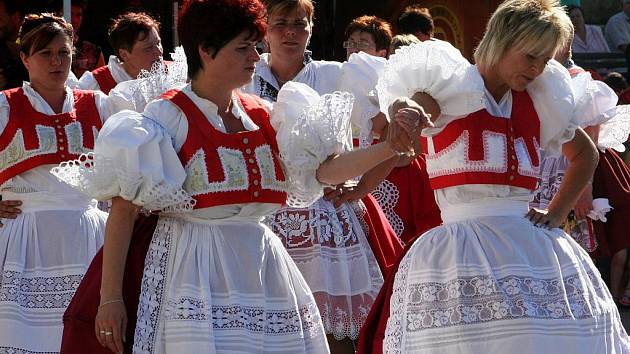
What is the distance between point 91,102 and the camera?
21.3 feet

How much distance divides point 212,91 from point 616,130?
192 cm

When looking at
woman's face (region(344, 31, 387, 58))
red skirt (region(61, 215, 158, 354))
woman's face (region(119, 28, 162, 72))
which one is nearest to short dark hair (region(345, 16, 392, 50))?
woman's face (region(344, 31, 387, 58))

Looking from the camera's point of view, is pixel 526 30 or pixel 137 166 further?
pixel 526 30

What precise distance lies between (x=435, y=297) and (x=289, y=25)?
5.94 feet

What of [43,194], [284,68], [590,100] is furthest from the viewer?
[43,194]

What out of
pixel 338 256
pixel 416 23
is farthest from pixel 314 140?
pixel 416 23

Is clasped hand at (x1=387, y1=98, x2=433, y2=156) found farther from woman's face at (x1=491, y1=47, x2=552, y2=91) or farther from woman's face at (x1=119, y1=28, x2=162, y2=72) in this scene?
woman's face at (x1=119, y1=28, x2=162, y2=72)

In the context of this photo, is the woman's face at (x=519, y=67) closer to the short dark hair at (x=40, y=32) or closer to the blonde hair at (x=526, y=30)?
the blonde hair at (x=526, y=30)

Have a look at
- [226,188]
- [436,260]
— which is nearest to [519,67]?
[436,260]

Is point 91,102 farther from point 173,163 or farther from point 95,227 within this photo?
point 173,163

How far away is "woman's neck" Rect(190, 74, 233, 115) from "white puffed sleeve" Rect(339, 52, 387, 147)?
131 centimetres

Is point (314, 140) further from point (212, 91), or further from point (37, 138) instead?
point (37, 138)

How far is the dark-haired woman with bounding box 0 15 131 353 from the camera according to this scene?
6.23m

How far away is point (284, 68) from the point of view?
598cm
